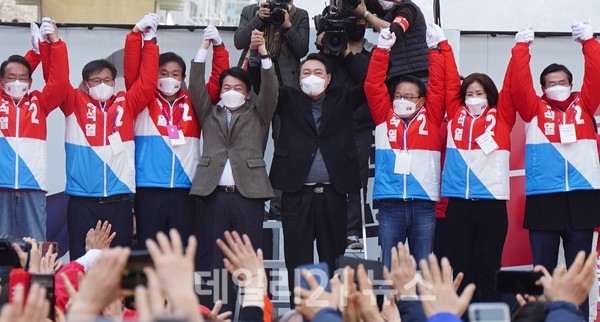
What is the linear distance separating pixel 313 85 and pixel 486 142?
1192mm

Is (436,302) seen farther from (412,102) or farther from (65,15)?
(65,15)

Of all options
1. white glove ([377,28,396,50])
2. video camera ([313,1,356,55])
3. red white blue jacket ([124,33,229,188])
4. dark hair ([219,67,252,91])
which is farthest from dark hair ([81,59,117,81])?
white glove ([377,28,396,50])

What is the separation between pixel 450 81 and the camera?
272 inches

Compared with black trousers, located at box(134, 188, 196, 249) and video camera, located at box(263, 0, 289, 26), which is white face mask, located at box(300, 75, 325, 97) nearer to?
video camera, located at box(263, 0, 289, 26)

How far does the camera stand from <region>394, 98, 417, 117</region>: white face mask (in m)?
6.85

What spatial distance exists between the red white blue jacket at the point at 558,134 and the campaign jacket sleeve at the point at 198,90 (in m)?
2.05

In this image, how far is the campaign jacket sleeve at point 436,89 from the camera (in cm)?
691

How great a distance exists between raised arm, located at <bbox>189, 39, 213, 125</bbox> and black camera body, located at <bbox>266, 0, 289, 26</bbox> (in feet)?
1.68

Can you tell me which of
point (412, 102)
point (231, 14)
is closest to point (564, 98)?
point (412, 102)

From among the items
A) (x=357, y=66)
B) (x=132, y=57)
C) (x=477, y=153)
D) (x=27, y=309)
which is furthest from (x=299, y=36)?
(x=27, y=309)

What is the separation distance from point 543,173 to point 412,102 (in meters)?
0.97

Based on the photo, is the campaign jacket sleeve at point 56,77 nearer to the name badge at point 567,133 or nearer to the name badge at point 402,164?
the name badge at point 402,164

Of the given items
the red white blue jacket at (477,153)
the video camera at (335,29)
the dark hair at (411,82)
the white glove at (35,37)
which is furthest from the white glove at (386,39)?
the white glove at (35,37)

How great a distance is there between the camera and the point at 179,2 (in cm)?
999
